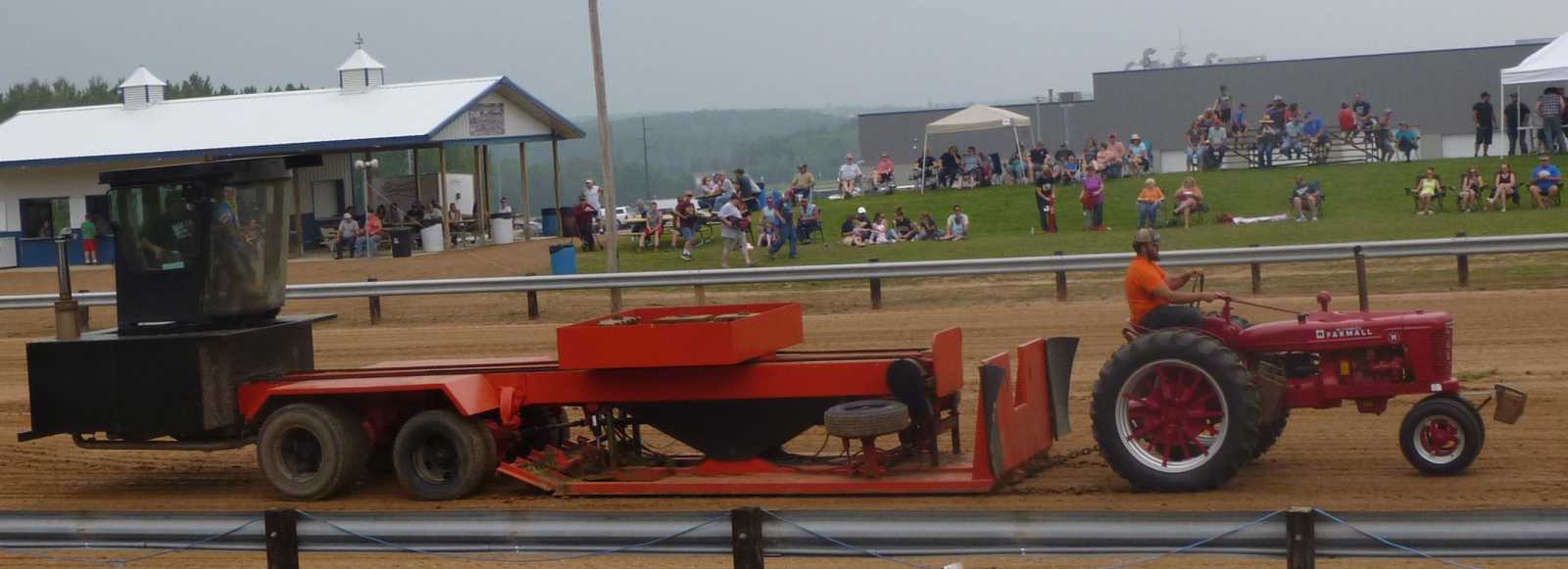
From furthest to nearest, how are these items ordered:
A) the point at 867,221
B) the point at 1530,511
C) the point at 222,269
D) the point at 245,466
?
the point at 867,221 → the point at 245,466 → the point at 222,269 → the point at 1530,511

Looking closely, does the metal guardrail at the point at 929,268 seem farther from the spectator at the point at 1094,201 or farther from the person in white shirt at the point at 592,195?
the person in white shirt at the point at 592,195

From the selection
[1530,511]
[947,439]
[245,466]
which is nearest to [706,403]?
[947,439]

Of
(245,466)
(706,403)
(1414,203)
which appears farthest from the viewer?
(1414,203)

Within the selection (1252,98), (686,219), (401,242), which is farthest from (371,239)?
(1252,98)

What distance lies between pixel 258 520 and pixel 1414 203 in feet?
76.6

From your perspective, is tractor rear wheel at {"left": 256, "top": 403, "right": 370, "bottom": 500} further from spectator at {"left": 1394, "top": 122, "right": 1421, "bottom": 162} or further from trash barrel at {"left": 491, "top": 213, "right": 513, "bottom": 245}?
spectator at {"left": 1394, "top": 122, "right": 1421, "bottom": 162}

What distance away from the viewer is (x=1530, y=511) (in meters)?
5.16

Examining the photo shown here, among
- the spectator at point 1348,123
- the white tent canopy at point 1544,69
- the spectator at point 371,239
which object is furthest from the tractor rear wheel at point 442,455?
the spectator at point 1348,123

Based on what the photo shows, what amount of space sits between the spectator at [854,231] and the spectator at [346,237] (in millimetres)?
9925

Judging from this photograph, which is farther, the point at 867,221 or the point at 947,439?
the point at 867,221

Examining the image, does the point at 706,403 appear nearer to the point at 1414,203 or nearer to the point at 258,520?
the point at 258,520

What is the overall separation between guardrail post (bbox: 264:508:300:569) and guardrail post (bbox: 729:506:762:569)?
5.91ft

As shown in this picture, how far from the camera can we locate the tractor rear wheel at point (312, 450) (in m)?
9.52

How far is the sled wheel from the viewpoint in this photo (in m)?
8.35
